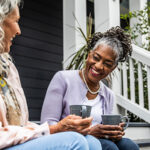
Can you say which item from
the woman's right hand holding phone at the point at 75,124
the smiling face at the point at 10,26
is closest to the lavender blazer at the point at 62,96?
the woman's right hand holding phone at the point at 75,124

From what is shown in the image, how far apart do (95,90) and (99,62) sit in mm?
230

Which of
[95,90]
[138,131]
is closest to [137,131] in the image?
[138,131]

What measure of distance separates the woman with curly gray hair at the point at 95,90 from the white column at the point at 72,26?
144cm

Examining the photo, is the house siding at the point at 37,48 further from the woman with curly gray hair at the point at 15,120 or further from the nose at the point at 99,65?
the woman with curly gray hair at the point at 15,120

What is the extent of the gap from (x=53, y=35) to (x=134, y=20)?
1.45m

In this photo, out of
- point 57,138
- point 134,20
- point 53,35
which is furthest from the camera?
point 53,35

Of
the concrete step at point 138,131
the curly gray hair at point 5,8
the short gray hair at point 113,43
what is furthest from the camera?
the concrete step at point 138,131

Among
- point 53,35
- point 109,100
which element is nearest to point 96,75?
point 109,100

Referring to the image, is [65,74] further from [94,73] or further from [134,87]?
[134,87]

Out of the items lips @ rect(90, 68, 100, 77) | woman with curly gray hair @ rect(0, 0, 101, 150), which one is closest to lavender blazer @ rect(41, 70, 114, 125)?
lips @ rect(90, 68, 100, 77)

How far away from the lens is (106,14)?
3.67 metres

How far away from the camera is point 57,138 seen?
3.75 feet

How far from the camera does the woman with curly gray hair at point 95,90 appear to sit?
1.89 metres

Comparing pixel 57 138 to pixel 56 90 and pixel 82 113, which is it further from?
pixel 56 90
